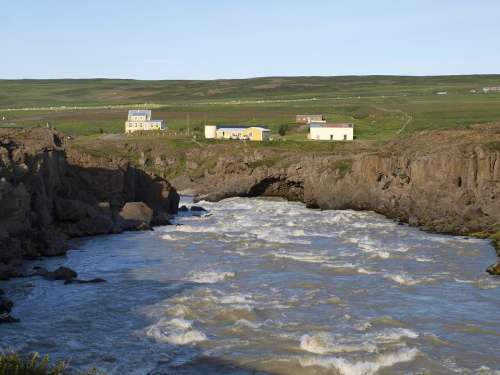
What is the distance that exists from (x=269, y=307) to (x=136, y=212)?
108ft

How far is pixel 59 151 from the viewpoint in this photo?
6575 cm

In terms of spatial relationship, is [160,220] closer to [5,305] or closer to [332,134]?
[5,305]

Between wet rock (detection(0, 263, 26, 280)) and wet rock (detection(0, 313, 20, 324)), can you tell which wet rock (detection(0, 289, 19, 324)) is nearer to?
wet rock (detection(0, 313, 20, 324))

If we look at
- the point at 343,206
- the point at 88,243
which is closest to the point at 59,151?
the point at 88,243

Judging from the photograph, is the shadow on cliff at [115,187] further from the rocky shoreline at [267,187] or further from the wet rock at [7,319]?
the wet rock at [7,319]

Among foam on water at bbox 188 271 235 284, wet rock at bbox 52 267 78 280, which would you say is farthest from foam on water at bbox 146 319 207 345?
wet rock at bbox 52 267 78 280

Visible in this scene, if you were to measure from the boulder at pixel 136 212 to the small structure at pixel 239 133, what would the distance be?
216ft

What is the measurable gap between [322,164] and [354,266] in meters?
38.6

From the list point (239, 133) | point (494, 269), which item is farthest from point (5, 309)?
point (239, 133)

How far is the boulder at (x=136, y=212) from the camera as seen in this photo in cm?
6712

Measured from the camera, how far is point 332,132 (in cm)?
13412

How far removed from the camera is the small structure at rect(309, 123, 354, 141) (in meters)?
133

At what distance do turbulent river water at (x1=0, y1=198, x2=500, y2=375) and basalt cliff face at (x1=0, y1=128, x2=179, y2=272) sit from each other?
3207mm

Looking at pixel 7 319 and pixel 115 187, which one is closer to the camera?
pixel 7 319
